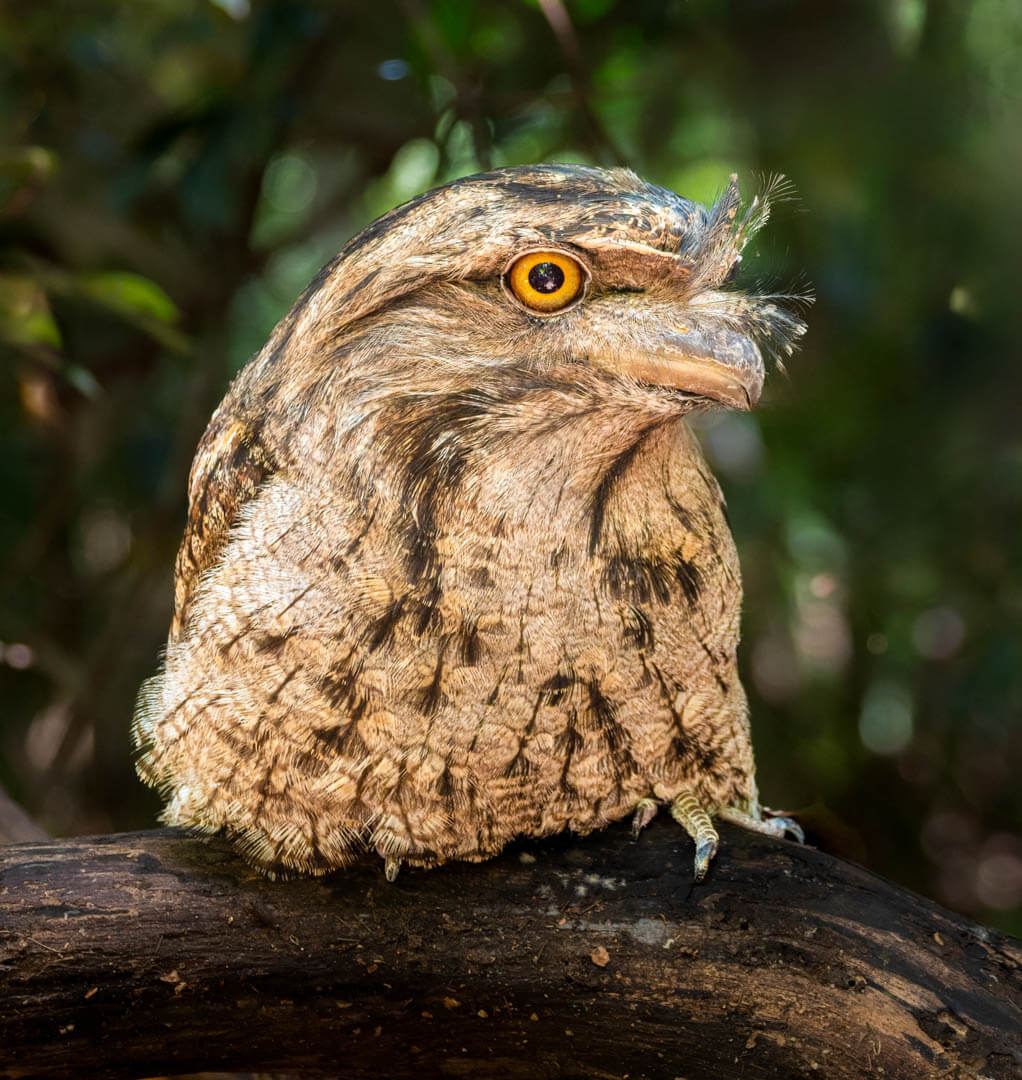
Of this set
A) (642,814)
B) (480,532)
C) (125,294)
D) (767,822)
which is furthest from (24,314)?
(767,822)

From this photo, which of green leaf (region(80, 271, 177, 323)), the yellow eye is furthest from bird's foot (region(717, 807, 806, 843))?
green leaf (region(80, 271, 177, 323))

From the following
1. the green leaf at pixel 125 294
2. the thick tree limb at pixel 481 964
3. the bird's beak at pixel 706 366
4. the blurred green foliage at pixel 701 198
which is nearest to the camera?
the bird's beak at pixel 706 366

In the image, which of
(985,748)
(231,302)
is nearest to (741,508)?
(985,748)

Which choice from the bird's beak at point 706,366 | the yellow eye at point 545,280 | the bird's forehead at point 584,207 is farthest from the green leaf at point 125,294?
the bird's beak at point 706,366

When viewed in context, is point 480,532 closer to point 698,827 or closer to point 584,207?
point 584,207

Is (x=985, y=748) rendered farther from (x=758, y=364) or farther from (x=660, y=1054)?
(x=758, y=364)

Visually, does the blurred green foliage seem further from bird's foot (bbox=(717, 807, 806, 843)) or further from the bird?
bird's foot (bbox=(717, 807, 806, 843))

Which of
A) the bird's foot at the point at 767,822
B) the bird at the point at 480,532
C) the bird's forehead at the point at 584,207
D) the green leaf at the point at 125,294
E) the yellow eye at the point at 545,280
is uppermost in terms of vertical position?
the green leaf at the point at 125,294

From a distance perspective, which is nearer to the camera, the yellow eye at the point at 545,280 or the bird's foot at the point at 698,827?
the yellow eye at the point at 545,280

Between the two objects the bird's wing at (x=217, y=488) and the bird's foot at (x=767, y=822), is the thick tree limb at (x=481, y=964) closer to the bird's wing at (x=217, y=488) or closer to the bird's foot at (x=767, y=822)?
the bird's foot at (x=767, y=822)
